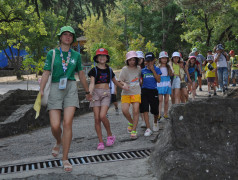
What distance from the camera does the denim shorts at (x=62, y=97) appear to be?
15.2 feet

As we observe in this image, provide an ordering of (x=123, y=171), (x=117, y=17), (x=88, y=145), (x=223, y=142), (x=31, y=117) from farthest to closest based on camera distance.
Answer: (x=117, y=17), (x=31, y=117), (x=88, y=145), (x=123, y=171), (x=223, y=142)

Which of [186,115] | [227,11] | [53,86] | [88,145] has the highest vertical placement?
[227,11]

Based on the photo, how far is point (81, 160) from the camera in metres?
4.89

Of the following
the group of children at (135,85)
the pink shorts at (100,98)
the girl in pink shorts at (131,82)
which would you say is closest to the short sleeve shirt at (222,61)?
the group of children at (135,85)

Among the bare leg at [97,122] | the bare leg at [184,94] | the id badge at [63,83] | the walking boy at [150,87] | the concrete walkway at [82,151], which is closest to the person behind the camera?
the concrete walkway at [82,151]

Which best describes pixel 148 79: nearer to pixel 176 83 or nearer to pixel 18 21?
pixel 176 83

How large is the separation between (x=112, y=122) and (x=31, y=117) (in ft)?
6.83

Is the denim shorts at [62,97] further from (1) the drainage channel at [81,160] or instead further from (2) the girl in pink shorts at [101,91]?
(2) the girl in pink shorts at [101,91]

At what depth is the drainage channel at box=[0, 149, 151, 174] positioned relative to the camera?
464 centimetres

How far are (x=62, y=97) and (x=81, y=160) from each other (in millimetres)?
988

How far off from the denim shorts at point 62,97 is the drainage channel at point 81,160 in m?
0.81

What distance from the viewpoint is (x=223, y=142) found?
3896 millimetres

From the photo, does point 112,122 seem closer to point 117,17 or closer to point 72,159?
point 72,159

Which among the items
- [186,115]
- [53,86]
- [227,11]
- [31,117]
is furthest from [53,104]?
[227,11]
